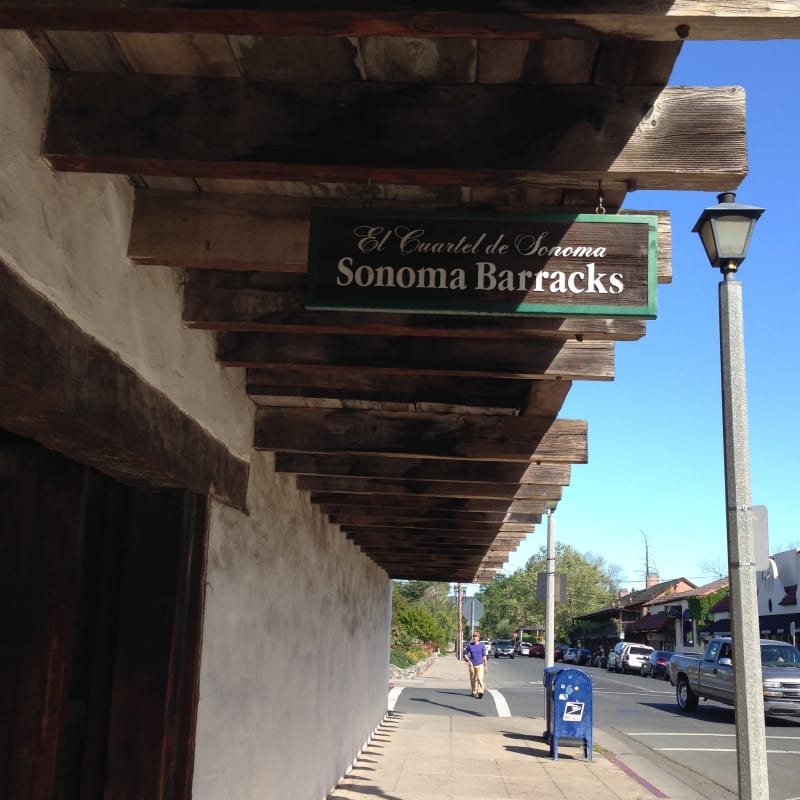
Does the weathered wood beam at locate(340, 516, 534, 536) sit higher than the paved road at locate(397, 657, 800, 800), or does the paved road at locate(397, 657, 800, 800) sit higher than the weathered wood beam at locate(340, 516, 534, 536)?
the weathered wood beam at locate(340, 516, 534, 536)

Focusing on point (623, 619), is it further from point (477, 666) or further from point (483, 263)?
point (483, 263)

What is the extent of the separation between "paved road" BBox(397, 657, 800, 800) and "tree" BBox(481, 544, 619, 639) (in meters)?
54.3

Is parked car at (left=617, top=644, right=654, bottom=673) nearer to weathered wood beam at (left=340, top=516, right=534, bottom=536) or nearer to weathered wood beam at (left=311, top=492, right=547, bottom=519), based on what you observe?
weathered wood beam at (left=340, top=516, right=534, bottom=536)

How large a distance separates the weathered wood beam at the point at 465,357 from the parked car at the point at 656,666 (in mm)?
35690

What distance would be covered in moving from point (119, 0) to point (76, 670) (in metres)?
3.02

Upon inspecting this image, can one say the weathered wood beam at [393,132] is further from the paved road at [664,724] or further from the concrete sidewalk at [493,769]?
the paved road at [664,724]

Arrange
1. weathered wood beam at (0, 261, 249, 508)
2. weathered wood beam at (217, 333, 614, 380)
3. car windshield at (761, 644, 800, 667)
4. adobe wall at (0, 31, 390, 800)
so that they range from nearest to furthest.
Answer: weathered wood beam at (0, 261, 249, 508) → adobe wall at (0, 31, 390, 800) → weathered wood beam at (217, 333, 614, 380) → car windshield at (761, 644, 800, 667)

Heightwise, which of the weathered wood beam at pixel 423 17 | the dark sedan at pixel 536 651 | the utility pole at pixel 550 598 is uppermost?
the weathered wood beam at pixel 423 17

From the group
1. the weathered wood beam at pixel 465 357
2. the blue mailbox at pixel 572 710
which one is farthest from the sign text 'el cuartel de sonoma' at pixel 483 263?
the blue mailbox at pixel 572 710

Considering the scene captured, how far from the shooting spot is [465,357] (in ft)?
14.9

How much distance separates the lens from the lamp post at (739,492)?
545 cm

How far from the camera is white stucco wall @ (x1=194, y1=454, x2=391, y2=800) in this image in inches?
190

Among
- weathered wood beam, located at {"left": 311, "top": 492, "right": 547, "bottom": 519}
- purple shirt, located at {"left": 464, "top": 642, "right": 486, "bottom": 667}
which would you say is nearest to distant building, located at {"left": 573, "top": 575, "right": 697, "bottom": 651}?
purple shirt, located at {"left": 464, "top": 642, "right": 486, "bottom": 667}

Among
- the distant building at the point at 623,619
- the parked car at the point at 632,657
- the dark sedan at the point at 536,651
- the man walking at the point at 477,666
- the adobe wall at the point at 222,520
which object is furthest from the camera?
the dark sedan at the point at 536,651
